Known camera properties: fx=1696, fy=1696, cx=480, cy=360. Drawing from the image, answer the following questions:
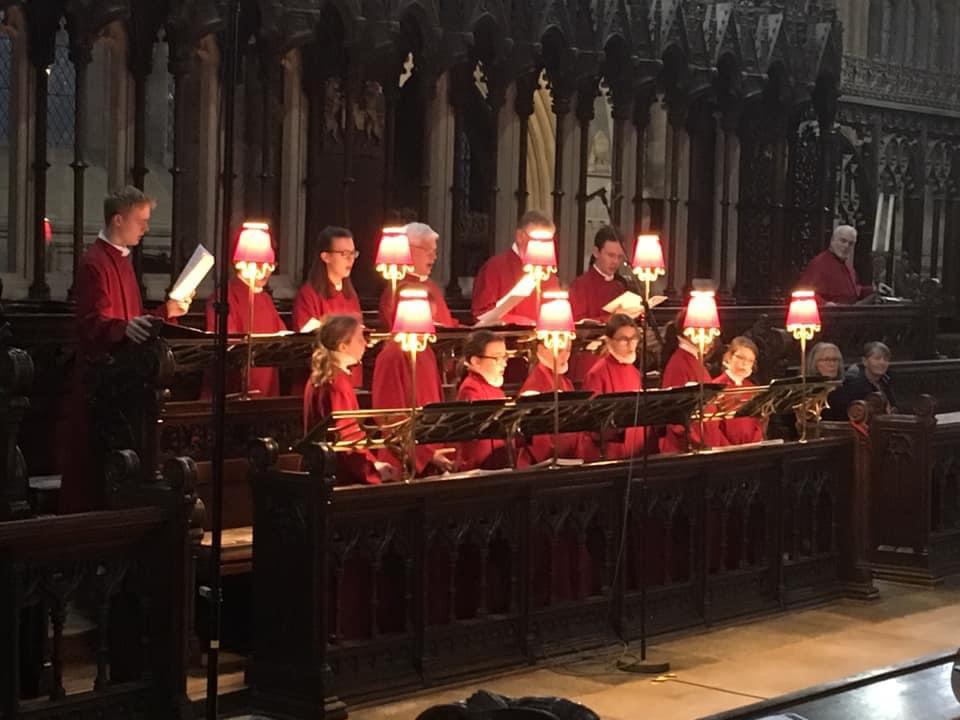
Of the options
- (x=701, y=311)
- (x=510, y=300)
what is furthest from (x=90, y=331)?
(x=701, y=311)

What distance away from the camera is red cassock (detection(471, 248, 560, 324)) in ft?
32.9

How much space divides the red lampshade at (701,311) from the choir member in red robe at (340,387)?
2197 mm

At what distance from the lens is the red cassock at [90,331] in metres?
7.09

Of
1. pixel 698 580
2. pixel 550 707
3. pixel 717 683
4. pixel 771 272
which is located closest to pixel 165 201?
Result: pixel 771 272

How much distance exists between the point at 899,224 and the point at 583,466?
403 inches

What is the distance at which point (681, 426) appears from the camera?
28.3ft

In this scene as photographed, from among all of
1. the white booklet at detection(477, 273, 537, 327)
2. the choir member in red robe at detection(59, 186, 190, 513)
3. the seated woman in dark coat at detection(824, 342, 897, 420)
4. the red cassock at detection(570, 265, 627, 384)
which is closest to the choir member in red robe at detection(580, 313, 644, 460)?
the white booklet at detection(477, 273, 537, 327)

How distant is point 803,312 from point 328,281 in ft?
8.70

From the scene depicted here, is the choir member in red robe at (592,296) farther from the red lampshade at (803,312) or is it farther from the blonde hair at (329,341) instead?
the blonde hair at (329,341)

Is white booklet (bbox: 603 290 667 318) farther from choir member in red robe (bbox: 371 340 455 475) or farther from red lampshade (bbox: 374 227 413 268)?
choir member in red robe (bbox: 371 340 455 475)

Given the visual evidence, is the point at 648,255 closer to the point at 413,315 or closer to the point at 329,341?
the point at 413,315

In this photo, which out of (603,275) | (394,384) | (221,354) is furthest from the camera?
(603,275)

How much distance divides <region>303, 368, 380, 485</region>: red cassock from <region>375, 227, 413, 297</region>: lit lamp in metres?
1.26

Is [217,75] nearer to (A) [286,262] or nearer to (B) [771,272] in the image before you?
(A) [286,262]
